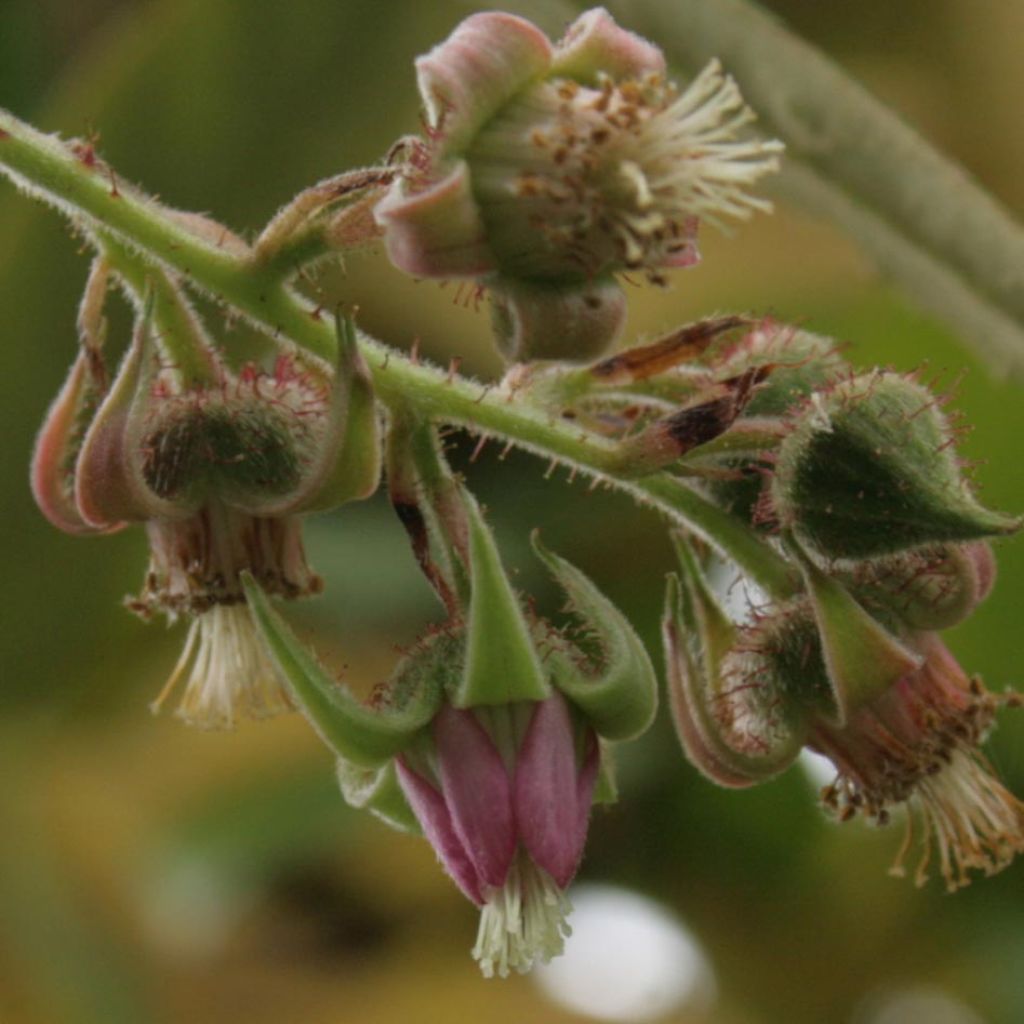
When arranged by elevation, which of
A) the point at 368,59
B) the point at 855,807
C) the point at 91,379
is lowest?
the point at 91,379

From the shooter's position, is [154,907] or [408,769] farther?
[154,907]

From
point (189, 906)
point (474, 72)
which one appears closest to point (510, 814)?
point (474, 72)

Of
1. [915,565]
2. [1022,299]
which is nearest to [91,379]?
[915,565]

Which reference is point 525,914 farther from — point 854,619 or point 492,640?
point 854,619

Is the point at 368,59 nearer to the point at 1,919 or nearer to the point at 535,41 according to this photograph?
the point at 535,41

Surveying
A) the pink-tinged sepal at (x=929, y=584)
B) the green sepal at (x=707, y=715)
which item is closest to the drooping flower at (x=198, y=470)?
the green sepal at (x=707, y=715)

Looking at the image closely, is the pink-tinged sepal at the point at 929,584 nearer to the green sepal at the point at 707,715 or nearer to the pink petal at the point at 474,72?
the green sepal at the point at 707,715

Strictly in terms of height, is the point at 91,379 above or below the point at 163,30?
below
